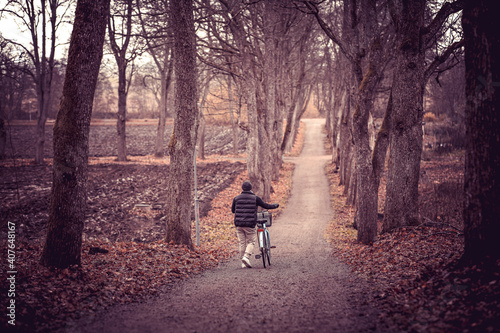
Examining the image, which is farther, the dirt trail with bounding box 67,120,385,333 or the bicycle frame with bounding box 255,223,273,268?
the bicycle frame with bounding box 255,223,273,268

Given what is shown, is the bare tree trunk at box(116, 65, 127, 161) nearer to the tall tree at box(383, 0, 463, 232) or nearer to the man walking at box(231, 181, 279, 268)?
the man walking at box(231, 181, 279, 268)

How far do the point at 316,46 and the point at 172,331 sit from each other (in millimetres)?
29377

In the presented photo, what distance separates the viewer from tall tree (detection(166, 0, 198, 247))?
32.4ft

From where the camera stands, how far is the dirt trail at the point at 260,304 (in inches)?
197

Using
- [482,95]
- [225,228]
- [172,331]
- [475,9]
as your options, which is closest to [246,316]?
[172,331]

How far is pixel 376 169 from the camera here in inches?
451

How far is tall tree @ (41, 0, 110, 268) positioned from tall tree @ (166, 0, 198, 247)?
323cm

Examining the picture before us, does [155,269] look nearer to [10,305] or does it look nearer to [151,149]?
[10,305]

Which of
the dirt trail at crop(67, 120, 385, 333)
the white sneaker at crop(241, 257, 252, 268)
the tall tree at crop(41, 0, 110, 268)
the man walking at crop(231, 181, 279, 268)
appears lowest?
the white sneaker at crop(241, 257, 252, 268)

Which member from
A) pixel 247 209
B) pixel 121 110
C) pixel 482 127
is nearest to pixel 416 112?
pixel 482 127

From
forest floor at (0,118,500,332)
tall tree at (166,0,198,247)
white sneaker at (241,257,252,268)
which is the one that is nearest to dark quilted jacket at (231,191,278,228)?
white sneaker at (241,257,252,268)

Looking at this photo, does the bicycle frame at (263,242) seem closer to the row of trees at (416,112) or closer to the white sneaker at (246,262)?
the white sneaker at (246,262)

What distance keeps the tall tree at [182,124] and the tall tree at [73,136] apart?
323 cm

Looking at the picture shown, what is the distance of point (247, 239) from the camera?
9.56 m
